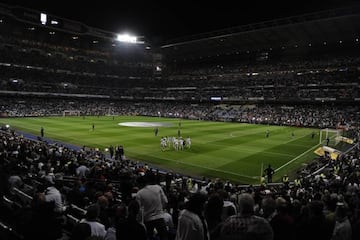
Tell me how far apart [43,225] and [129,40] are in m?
112

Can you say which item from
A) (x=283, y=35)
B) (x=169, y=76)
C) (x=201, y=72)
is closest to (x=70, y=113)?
(x=201, y=72)

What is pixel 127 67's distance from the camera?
4552 inches

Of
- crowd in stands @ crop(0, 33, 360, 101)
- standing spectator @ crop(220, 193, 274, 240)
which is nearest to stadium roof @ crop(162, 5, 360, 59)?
crowd in stands @ crop(0, 33, 360, 101)

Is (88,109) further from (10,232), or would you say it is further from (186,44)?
(10,232)

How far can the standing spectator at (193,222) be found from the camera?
3972 millimetres

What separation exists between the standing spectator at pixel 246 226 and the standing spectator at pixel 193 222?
20.4 inches

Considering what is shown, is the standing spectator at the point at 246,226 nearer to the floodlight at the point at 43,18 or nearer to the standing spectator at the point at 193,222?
the standing spectator at the point at 193,222

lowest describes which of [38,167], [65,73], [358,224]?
[38,167]

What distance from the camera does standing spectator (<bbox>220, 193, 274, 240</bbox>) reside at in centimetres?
341

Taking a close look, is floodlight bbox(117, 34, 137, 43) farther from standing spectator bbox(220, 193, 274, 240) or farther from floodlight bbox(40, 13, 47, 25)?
standing spectator bbox(220, 193, 274, 240)

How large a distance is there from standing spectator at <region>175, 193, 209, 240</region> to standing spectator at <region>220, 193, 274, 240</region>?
1.70 feet

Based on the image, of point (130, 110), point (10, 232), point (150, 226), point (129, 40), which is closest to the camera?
point (10, 232)

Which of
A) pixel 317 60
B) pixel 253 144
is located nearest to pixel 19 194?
pixel 253 144

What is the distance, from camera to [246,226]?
136 inches
